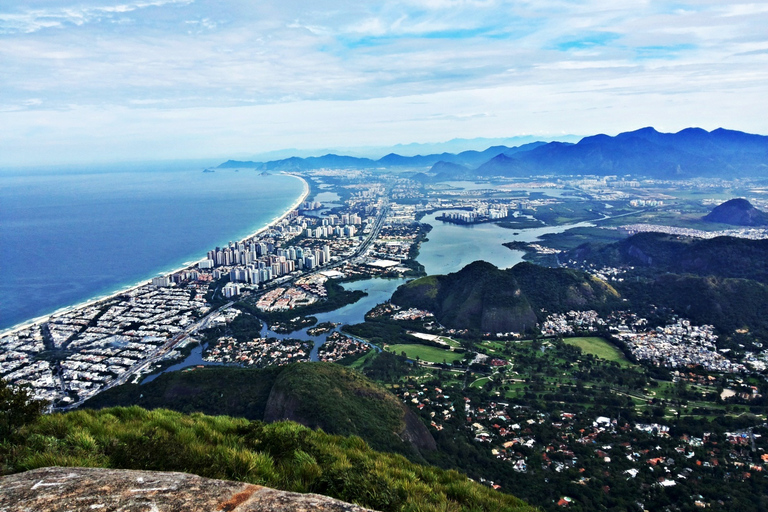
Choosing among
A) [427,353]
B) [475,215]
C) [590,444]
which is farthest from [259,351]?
[475,215]

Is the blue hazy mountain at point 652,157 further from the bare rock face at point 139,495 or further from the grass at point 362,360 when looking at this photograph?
the bare rock face at point 139,495

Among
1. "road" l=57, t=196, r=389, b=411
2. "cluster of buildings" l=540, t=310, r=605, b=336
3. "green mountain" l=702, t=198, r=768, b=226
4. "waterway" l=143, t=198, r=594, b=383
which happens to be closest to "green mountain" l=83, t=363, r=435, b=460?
"road" l=57, t=196, r=389, b=411

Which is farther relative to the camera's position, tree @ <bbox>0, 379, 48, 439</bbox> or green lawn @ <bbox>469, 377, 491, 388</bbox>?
green lawn @ <bbox>469, 377, 491, 388</bbox>

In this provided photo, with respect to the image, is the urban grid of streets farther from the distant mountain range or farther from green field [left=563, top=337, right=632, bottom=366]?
the distant mountain range

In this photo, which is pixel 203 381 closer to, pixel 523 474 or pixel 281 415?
pixel 281 415

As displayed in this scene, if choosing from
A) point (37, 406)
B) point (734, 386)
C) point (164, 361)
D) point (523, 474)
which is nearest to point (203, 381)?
point (164, 361)

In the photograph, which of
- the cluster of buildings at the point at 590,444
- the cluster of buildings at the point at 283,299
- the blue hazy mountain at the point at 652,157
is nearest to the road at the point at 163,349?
the cluster of buildings at the point at 283,299
